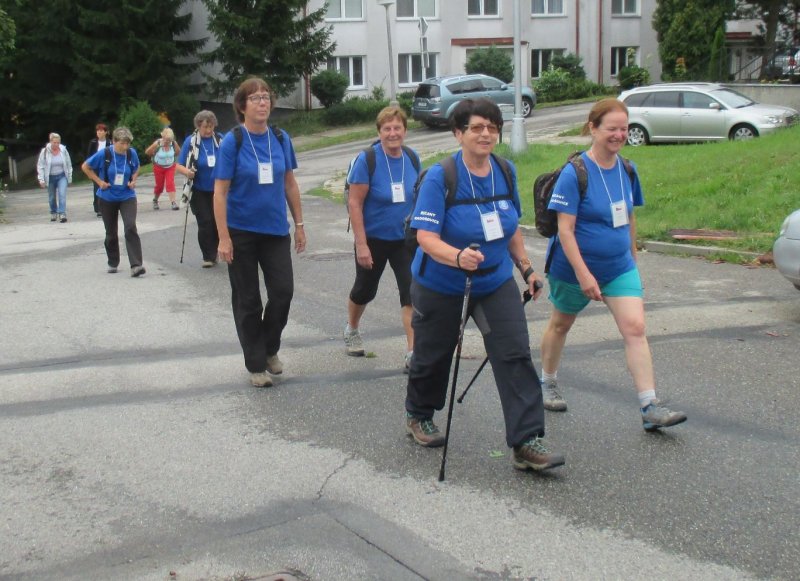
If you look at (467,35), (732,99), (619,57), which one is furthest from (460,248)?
(619,57)

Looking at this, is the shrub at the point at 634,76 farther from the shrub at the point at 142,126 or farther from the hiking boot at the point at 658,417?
the hiking boot at the point at 658,417

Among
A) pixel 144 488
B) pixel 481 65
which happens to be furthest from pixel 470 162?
pixel 481 65

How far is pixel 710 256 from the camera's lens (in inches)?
474

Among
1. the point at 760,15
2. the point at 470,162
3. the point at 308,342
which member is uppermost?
the point at 760,15

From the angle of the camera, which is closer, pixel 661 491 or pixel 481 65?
pixel 661 491

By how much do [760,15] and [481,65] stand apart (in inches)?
463

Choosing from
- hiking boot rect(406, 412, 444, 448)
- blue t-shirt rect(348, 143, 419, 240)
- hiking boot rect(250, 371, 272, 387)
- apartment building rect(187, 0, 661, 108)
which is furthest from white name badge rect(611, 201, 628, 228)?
apartment building rect(187, 0, 661, 108)

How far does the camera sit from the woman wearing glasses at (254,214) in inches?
271

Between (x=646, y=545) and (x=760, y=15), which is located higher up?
(x=760, y=15)

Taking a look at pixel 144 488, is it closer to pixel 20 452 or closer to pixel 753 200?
pixel 20 452

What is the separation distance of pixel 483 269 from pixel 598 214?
0.90 m

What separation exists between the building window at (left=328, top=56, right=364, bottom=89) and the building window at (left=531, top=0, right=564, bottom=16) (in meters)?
8.80

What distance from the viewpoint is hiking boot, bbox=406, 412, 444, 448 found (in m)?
5.73

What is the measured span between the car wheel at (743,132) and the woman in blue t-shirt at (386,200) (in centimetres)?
1738
